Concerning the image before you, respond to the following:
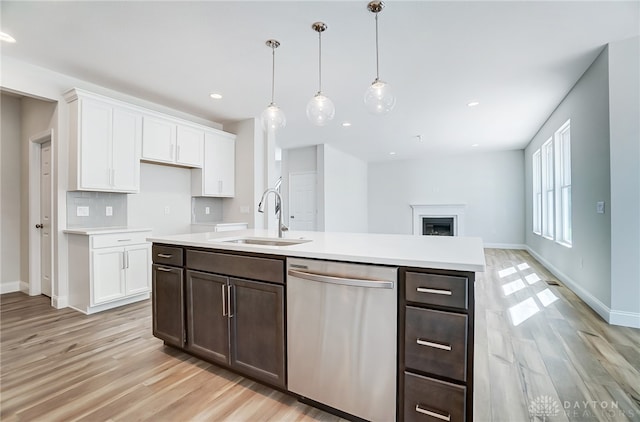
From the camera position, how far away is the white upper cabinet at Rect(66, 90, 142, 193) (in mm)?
3139

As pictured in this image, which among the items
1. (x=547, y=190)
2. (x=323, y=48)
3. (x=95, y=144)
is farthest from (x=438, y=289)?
(x=547, y=190)

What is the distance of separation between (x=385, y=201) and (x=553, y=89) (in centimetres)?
587

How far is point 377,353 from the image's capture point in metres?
1.35

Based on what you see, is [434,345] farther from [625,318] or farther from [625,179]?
[625,179]

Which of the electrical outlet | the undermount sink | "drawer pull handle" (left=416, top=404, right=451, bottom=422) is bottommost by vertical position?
"drawer pull handle" (left=416, top=404, right=451, bottom=422)

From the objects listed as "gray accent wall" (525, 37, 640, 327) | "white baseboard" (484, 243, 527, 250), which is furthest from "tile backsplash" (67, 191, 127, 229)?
"white baseboard" (484, 243, 527, 250)

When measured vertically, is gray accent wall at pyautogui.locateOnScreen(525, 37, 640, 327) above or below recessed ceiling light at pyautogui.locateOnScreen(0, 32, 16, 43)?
below

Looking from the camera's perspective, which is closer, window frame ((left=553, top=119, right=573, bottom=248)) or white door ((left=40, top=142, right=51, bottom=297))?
white door ((left=40, top=142, right=51, bottom=297))

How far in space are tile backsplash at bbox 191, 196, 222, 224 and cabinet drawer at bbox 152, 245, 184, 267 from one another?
8.45 ft

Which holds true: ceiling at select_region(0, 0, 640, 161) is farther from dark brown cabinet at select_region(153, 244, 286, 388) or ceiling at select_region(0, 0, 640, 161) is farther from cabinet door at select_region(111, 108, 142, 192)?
dark brown cabinet at select_region(153, 244, 286, 388)

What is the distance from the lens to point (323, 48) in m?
2.73

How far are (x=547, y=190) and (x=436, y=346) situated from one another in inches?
228

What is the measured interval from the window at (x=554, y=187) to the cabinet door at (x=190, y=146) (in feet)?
17.2

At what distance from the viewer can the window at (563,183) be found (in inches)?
168
